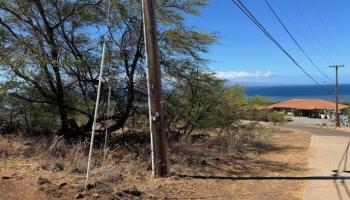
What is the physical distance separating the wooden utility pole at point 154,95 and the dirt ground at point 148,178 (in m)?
0.40

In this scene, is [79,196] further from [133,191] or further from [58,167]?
[58,167]

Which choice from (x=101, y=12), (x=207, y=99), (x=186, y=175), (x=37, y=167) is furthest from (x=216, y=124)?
(x=37, y=167)

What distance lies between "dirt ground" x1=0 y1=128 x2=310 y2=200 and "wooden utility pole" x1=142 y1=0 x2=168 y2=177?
0.40m

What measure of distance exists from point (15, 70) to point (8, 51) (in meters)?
0.77

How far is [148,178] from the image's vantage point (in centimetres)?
1051

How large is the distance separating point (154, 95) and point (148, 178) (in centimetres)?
175

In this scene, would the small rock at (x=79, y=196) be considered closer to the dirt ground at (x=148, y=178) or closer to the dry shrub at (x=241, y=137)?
the dirt ground at (x=148, y=178)

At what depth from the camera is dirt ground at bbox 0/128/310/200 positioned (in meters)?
8.06

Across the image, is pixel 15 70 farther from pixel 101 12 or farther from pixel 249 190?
pixel 249 190

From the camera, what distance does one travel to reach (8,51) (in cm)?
1317

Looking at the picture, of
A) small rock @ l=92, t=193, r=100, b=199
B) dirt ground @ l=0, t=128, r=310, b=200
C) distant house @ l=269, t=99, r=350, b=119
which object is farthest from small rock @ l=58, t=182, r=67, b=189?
distant house @ l=269, t=99, r=350, b=119

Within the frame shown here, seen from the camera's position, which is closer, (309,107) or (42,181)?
(42,181)

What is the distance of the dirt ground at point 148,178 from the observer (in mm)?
8062

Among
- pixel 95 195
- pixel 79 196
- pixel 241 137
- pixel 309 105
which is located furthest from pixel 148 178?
pixel 309 105
